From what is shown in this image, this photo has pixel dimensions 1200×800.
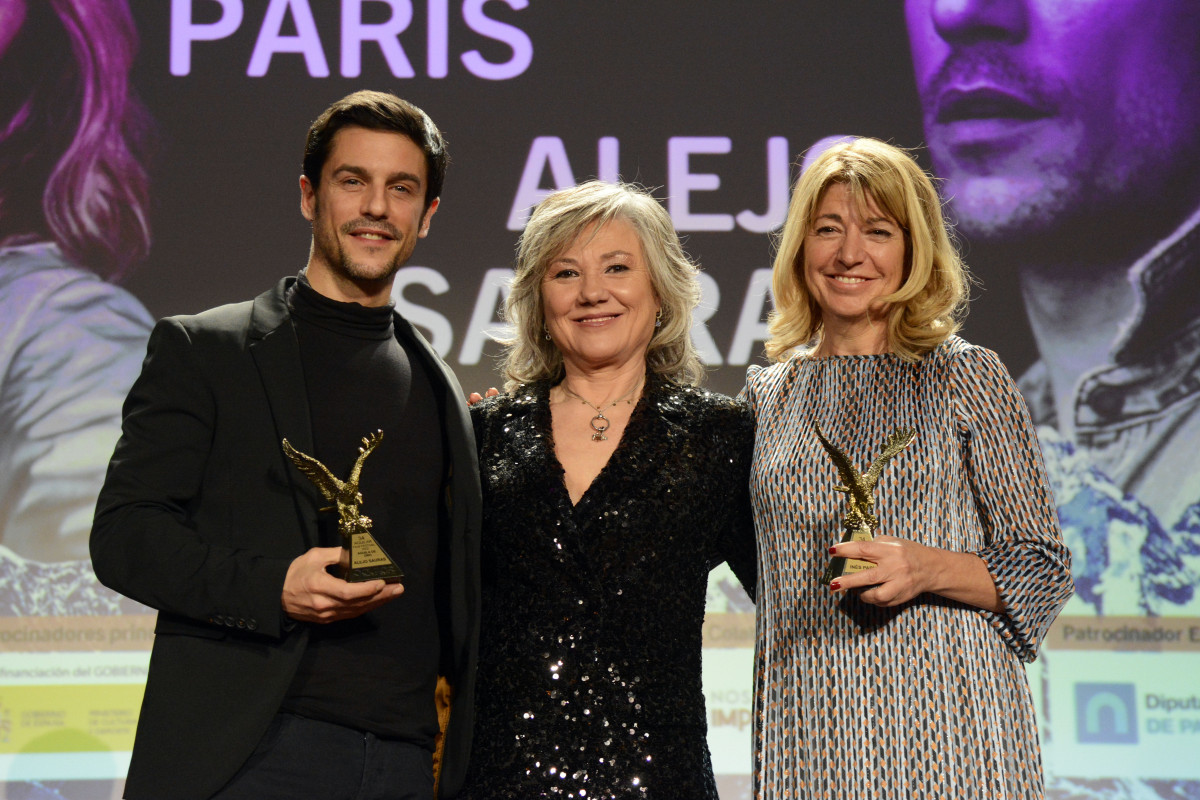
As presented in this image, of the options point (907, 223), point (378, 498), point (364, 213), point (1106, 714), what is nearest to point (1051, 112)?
point (1106, 714)

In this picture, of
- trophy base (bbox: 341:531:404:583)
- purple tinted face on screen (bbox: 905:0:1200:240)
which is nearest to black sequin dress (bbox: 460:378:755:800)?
trophy base (bbox: 341:531:404:583)

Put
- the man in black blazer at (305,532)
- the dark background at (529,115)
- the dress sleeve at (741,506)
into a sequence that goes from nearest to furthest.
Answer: the man in black blazer at (305,532)
the dress sleeve at (741,506)
the dark background at (529,115)

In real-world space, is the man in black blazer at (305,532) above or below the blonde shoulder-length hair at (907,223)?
below

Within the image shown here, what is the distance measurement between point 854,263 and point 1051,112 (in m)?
2.44

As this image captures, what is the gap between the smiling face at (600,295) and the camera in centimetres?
202

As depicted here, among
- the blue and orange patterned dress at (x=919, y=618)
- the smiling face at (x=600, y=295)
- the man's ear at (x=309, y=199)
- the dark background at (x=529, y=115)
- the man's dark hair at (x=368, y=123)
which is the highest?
the dark background at (x=529, y=115)

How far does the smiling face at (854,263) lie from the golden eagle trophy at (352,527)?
0.83 metres

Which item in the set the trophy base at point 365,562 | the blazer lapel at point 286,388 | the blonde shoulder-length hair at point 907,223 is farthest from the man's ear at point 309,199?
the blonde shoulder-length hair at point 907,223

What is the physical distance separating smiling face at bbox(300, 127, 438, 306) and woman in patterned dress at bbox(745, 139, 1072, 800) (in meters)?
0.72

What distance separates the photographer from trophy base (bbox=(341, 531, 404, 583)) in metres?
1.50

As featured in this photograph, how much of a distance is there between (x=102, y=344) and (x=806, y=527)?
2972mm

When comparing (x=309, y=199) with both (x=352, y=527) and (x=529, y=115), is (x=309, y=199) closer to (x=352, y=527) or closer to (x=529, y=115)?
(x=352, y=527)

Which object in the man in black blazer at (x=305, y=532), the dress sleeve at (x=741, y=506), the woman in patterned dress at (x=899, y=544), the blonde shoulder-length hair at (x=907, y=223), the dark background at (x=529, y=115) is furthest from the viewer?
the dark background at (x=529, y=115)

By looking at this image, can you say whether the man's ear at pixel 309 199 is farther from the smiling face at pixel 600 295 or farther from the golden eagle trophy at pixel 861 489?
the golden eagle trophy at pixel 861 489
